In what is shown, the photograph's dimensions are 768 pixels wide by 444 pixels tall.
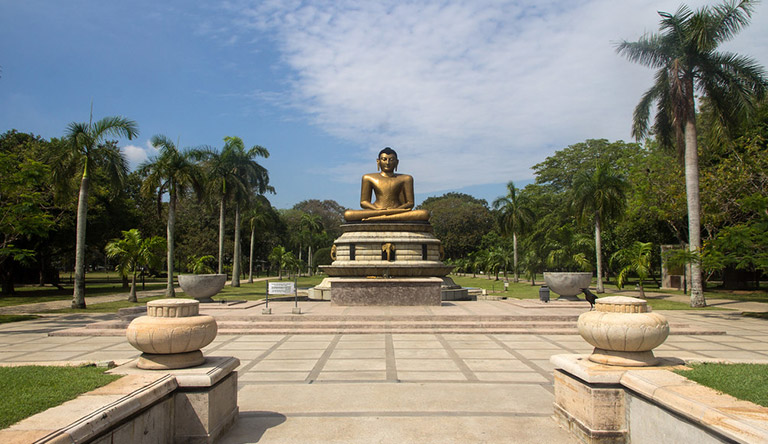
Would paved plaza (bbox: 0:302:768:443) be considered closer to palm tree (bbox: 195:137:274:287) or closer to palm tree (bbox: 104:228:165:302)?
palm tree (bbox: 104:228:165:302)

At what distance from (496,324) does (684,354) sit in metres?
4.51

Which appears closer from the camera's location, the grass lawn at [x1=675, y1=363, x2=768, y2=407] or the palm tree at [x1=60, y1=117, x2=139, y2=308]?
the grass lawn at [x1=675, y1=363, x2=768, y2=407]

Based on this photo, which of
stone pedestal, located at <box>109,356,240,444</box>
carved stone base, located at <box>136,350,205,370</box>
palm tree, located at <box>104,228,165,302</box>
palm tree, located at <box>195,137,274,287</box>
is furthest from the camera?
palm tree, located at <box>195,137,274,287</box>

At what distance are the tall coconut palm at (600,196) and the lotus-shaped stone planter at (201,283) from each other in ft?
65.9

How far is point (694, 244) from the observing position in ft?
63.6

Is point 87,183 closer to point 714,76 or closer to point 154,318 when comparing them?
point 154,318

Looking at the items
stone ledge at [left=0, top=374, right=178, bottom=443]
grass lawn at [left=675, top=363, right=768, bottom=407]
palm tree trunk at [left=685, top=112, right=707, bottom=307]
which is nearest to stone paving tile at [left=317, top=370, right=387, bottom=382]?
stone ledge at [left=0, top=374, right=178, bottom=443]

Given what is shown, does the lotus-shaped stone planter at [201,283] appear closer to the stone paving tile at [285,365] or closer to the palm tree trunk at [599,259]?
the stone paving tile at [285,365]

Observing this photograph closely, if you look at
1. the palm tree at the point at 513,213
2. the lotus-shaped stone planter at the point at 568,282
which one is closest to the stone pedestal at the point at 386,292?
the lotus-shaped stone planter at the point at 568,282

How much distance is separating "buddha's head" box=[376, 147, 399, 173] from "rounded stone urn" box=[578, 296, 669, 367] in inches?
698

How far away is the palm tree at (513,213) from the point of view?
38688mm

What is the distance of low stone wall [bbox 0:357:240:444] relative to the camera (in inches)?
129

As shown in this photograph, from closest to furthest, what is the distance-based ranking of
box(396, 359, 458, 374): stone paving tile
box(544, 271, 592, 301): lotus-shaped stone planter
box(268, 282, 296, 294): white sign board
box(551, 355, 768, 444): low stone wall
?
box(551, 355, 768, 444): low stone wall, box(396, 359, 458, 374): stone paving tile, box(268, 282, 296, 294): white sign board, box(544, 271, 592, 301): lotus-shaped stone planter

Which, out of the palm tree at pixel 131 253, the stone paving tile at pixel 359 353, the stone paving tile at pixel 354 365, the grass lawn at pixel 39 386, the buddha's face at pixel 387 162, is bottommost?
the stone paving tile at pixel 359 353
